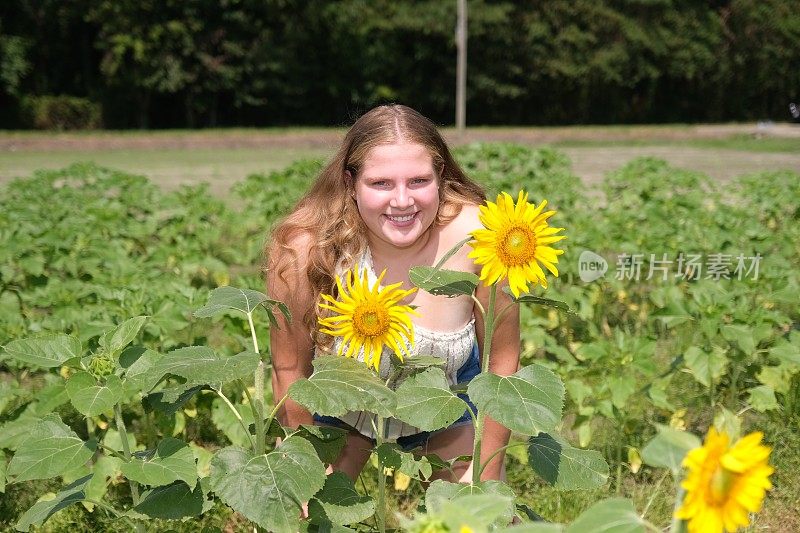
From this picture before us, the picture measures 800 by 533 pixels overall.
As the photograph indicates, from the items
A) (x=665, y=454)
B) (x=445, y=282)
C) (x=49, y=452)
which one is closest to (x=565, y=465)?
(x=445, y=282)

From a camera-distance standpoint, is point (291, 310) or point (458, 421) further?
point (458, 421)

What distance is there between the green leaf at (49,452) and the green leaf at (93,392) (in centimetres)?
10

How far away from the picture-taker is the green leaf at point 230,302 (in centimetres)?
185

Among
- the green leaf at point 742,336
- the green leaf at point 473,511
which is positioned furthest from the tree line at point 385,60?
the green leaf at point 473,511

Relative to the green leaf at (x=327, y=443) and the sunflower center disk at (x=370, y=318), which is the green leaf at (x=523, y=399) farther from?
the green leaf at (x=327, y=443)

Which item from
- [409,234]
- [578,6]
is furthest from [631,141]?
[409,234]

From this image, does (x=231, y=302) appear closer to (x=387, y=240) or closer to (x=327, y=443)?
(x=327, y=443)

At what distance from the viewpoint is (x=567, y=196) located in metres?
6.70

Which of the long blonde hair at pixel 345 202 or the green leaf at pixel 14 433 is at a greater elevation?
the long blonde hair at pixel 345 202

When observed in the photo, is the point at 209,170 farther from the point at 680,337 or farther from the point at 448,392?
the point at 448,392

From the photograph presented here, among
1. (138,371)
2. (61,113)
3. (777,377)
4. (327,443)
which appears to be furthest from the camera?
(61,113)

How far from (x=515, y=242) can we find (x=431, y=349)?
34.9 inches

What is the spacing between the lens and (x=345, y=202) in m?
2.62

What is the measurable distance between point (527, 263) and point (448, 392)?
0.98 feet
